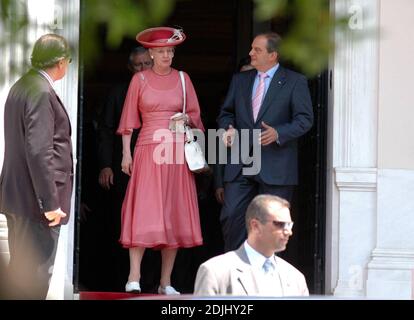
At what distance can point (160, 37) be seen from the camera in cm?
1086

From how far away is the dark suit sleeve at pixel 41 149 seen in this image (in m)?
9.58

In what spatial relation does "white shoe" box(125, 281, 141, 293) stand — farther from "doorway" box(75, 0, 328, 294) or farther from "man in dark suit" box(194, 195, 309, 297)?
"man in dark suit" box(194, 195, 309, 297)

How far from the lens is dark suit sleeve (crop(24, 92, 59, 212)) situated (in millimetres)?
9578

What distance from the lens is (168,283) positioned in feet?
35.4

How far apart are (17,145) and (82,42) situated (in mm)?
4449

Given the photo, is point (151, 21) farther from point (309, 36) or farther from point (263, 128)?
point (263, 128)

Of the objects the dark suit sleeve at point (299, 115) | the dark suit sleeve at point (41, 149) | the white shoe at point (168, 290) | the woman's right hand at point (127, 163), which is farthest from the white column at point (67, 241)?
the dark suit sleeve at point (299, 115)

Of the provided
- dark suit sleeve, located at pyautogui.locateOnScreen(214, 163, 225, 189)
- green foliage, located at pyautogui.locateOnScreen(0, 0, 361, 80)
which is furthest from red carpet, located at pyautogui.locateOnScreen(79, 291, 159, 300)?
green foliage, located at pyautogui.locateOnScreen(0, 0, 361, 80)

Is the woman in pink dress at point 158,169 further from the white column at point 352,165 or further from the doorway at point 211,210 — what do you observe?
the white column at point 352,165

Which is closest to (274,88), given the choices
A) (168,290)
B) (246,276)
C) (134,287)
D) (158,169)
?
(158,169)

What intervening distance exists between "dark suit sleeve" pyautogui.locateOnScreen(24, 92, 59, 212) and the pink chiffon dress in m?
1.25

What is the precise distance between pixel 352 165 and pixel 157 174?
4.67 feet

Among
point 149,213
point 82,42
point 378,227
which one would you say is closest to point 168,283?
point 149,213
